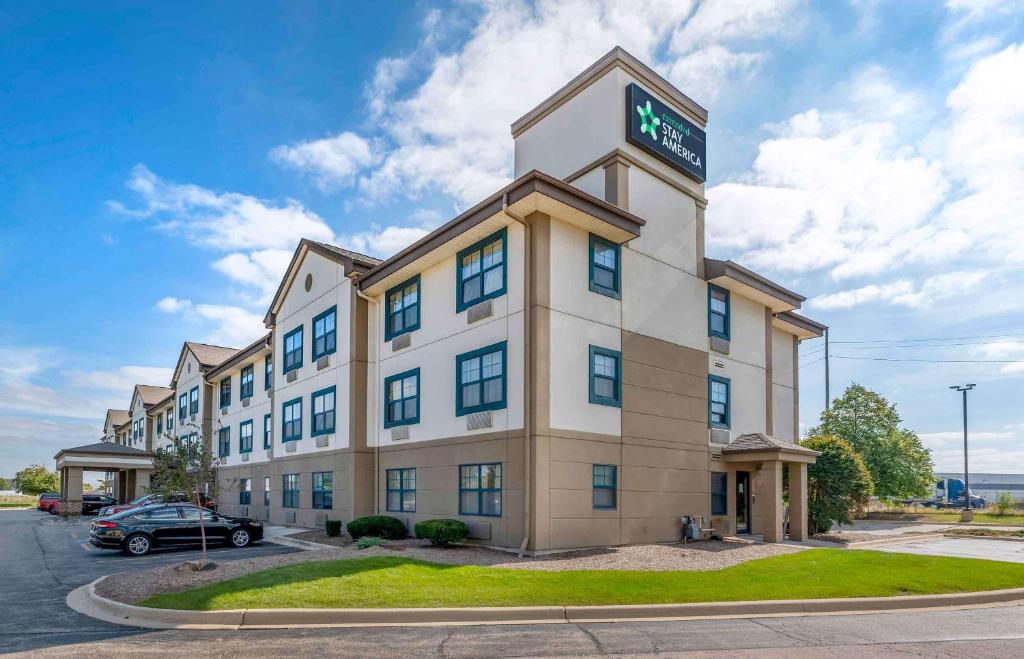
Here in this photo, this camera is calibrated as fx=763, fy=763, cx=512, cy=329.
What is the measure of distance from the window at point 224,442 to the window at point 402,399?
2019 centimetres

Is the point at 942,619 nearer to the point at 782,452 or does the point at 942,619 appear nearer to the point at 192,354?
the point at 782,452

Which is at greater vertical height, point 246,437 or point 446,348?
point 446,348

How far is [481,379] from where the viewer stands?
20938 mm

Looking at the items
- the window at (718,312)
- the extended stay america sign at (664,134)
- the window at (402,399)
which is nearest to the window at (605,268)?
the extended stay america sign at (664,134)

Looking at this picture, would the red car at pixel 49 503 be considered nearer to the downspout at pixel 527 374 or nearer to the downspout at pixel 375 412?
the downspout at pixel 375 412

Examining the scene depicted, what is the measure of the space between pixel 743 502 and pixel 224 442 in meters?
29.0

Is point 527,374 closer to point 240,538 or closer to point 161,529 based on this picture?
point 240,538

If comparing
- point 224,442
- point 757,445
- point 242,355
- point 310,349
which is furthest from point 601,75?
point 224,442

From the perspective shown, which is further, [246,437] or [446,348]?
[246,437]

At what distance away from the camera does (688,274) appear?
79.5 ft

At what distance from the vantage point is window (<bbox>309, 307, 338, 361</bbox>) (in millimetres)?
28344

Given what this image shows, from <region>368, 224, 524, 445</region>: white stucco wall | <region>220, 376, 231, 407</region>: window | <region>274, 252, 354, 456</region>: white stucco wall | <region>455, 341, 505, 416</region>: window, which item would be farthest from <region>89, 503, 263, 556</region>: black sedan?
<region>220, 376, 231, 407</region>: window

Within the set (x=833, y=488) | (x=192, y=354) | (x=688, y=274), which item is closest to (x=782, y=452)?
(x=833, y=488)

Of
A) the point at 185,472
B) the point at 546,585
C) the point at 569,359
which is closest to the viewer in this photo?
the point at 546,585
